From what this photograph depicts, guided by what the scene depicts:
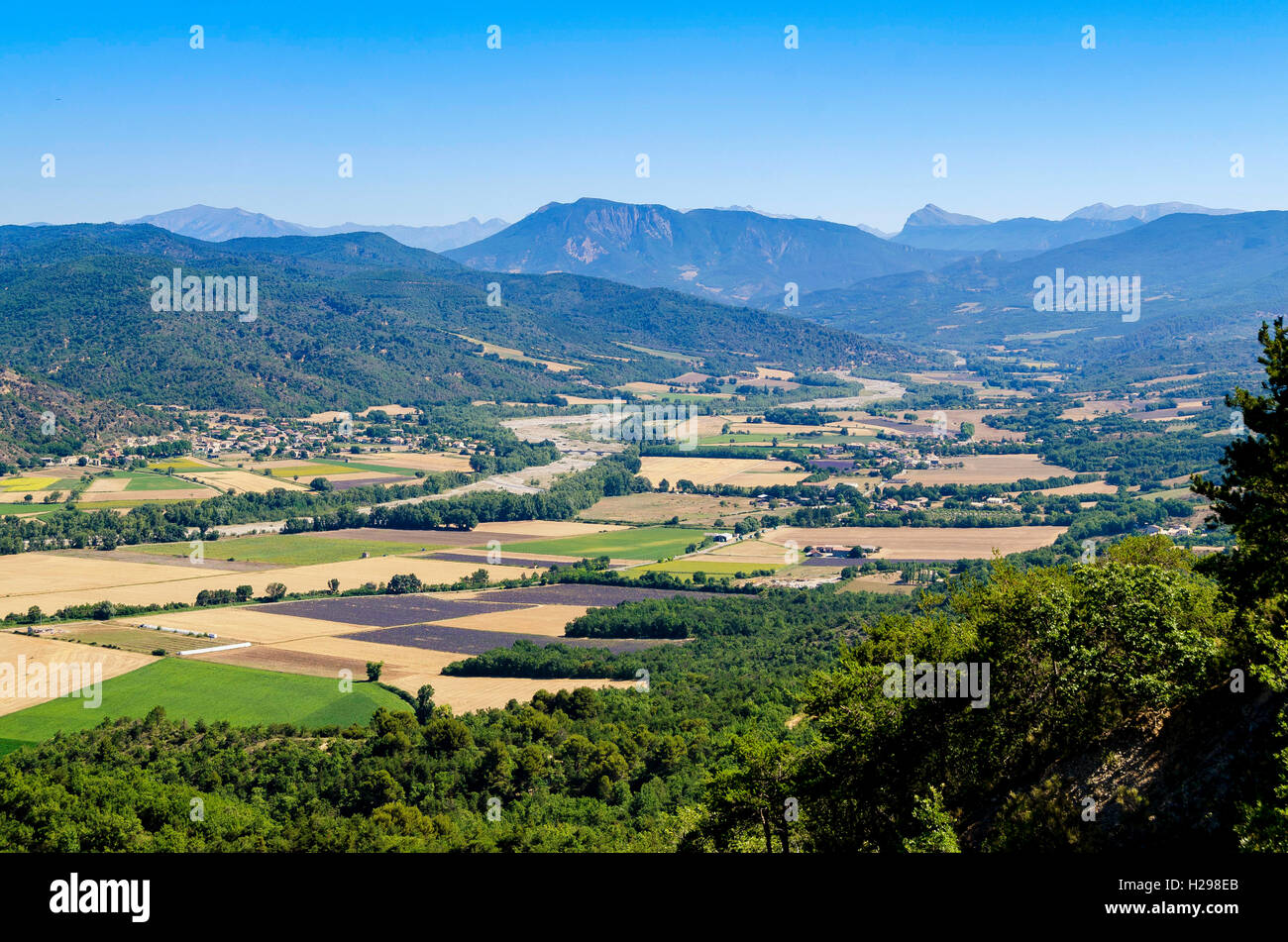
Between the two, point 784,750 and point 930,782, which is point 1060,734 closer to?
point 930,782

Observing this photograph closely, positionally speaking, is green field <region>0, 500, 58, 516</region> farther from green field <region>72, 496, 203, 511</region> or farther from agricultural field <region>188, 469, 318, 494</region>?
agricultural field <region>188, 469, 318, 494</region>

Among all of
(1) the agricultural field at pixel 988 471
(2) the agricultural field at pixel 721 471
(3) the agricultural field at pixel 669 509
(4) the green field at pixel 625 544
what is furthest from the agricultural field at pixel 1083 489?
(4) the green field at pixel 625 544

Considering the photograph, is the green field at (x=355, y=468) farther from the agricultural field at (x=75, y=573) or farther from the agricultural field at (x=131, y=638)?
the agricultural field at (x=131, y=638)

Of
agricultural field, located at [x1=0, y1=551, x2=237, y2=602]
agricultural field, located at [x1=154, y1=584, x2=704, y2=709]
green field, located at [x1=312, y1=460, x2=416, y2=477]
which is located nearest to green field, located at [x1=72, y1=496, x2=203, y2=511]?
agricultural field, located at [x1=0, y1=551, x2=237, y2=602]

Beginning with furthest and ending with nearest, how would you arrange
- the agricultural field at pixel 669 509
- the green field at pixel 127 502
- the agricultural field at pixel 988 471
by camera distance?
the agricultural field at pixel 988 471
the agricultural field at pixel 669 509
the green field at pixel 127 502

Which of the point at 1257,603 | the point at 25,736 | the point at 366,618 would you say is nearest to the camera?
the point at 1257,603

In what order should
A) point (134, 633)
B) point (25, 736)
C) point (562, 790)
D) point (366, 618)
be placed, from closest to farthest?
point (562, 790) → point (25, 736) → point (134, 633) → point (366, 618)
